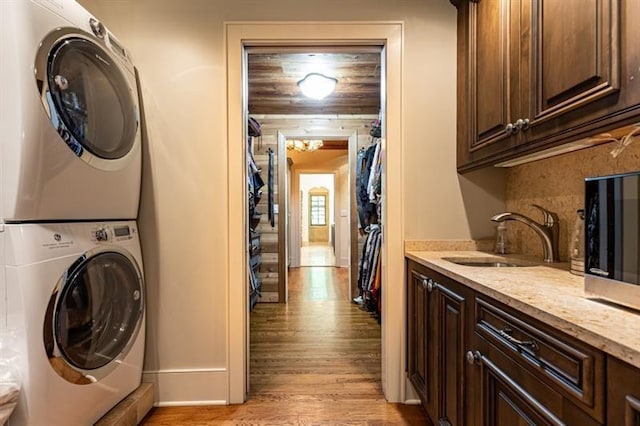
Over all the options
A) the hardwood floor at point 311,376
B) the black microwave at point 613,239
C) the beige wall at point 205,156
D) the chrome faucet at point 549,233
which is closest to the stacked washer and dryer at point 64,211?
the beige wall at point 205,156

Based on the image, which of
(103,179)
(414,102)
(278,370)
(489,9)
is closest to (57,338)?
(103,179)

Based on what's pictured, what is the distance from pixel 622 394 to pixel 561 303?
0.25 m

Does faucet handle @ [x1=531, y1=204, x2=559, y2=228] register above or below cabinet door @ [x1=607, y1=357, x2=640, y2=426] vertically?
above

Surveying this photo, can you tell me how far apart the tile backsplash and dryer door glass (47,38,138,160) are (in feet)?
6.74

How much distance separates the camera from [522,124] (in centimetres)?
120

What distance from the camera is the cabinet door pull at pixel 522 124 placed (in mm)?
1185

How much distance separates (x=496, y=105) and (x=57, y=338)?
198 cm

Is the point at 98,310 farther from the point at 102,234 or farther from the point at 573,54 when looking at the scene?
the point at 573,54

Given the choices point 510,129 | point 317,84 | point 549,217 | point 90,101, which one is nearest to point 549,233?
point 549,217

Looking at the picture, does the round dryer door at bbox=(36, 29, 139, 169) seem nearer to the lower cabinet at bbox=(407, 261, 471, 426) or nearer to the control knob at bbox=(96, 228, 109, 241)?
the control knob at bbox=(96, 228, 109, 241)

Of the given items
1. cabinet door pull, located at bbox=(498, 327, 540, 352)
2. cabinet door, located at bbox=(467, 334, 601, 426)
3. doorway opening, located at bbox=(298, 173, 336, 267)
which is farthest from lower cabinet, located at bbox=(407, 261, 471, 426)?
doorway opening, located at bbox=(298, 173, 336, 267)

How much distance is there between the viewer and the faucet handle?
4.80 feet

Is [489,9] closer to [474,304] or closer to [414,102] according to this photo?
[414,102]

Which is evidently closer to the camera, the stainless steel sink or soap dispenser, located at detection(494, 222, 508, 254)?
the stainless steel sink
